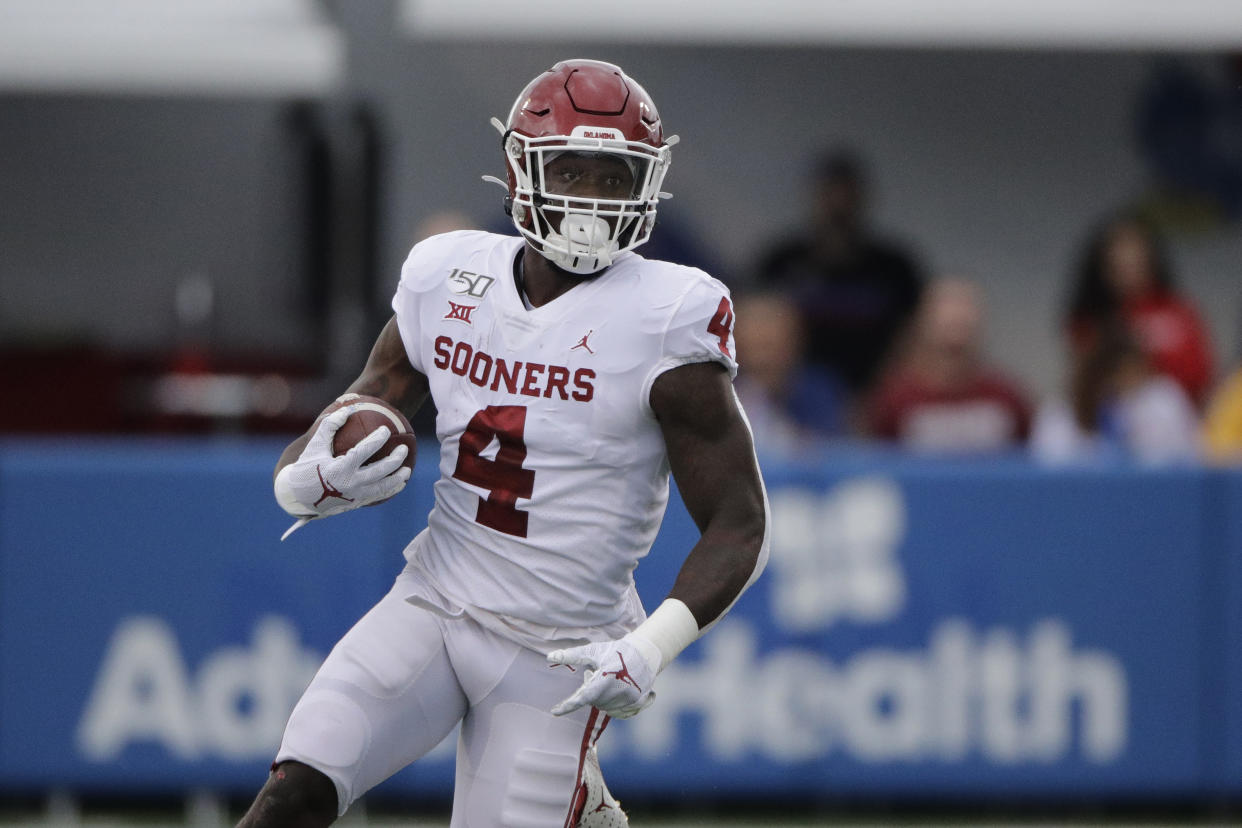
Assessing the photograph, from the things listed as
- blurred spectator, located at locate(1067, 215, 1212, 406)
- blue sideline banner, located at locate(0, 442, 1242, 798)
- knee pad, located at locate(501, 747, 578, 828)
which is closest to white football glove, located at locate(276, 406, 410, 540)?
knee pad, located at locate(501, 747, 578, 828)

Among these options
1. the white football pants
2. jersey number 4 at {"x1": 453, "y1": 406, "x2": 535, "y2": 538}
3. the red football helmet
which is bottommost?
the white football pants

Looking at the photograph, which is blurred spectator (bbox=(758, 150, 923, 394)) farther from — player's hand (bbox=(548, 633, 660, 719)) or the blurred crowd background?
player's hand (bbox=(548, 633, 660, 719))

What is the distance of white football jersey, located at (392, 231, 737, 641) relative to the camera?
134 inches

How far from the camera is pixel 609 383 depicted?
340 cm

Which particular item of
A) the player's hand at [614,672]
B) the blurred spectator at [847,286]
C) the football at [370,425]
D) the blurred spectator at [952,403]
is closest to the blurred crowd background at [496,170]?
the blurred spectator at [847,286]

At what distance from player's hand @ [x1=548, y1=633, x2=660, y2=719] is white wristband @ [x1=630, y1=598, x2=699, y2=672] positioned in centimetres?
2

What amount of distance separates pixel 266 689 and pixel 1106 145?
5929 mm

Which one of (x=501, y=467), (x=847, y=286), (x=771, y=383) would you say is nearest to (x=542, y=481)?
(x=501, y=467)

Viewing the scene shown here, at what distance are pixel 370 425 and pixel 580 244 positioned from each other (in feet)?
1.70

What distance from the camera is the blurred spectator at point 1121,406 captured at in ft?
21.2

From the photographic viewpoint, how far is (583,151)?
135 inches

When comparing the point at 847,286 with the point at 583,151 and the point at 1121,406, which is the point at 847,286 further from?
the point at 583,151

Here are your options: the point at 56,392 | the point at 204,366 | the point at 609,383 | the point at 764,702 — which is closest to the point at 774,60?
the point at 204,366

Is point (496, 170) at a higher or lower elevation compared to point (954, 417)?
higher
